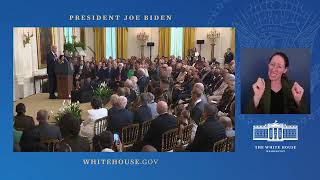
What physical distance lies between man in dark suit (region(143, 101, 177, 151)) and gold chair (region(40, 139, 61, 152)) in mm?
676

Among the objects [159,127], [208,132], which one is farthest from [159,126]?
[208,132]

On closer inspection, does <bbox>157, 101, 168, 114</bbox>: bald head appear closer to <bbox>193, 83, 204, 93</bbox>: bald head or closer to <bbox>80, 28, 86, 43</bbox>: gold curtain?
<bbox>193, 83, 204, 93</bbox>: bald head

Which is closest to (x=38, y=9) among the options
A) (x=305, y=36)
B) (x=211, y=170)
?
(x=211, y=170)

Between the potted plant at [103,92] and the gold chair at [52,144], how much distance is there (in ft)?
1.54

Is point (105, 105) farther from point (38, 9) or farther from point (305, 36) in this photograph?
point (305, 36)

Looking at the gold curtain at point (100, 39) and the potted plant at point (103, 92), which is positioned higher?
the gold curtain at point (100, 39)

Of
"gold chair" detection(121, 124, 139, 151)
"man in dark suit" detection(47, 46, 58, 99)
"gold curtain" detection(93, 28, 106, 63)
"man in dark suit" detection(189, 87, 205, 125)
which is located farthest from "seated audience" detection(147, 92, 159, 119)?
"man in dark suit" detection(47, 46, 58, 99)

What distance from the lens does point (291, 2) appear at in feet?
10.0

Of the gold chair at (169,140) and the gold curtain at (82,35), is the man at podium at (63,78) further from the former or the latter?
the gold chair at (169,140)

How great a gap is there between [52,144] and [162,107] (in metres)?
0.90

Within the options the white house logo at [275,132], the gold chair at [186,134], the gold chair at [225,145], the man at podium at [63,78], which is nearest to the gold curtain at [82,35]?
the man at podium at [63,78]

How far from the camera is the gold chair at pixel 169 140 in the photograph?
Answer: 3.13 meters

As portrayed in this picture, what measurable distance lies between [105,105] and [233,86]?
100cm

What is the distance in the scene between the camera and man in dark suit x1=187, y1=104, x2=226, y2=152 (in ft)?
10.2
